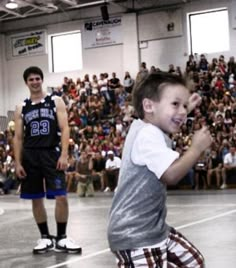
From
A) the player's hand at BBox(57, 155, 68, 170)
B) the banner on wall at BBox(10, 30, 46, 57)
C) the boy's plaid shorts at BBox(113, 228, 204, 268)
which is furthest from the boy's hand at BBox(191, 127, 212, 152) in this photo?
the banner on wall at BBox(10, 30, 46, 57)

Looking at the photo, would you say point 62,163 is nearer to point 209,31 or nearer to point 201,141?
point 201,141

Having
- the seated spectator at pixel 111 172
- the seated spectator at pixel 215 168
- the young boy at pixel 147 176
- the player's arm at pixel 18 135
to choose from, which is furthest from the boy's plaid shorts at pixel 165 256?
the seated spectator at pixel 111 172

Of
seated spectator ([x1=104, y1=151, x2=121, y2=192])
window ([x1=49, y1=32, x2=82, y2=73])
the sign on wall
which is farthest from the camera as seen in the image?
window ([x1=49, y1=32, x2=82, y2=73])

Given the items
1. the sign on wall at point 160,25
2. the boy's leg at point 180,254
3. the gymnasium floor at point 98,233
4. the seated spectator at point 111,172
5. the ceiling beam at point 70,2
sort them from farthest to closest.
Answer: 1. the ceiling beam at point 70,2
2. the sign on wall at point 160,25
3. the seated spectator at point 111,172
4. the gymnasium floor at point 98,233
5. the boy's leg at point 180,254

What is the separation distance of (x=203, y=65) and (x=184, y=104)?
2100cm

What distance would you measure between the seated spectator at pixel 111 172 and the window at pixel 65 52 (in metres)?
10.5

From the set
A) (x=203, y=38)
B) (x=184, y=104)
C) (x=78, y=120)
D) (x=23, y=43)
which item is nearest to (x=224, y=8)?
(x=203, y=38)

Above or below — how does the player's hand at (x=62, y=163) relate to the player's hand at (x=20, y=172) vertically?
above

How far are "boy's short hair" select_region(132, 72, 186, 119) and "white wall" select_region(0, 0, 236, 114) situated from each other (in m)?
22.0

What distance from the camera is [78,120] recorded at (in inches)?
945

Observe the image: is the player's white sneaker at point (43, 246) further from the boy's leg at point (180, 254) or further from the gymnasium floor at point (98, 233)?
the boy's leg at point (180, 254)

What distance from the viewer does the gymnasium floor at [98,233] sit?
5.84 meters

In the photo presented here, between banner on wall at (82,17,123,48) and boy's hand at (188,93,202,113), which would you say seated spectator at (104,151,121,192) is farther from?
boy's hand at (188,93,202,113)

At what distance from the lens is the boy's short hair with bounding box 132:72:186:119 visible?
2881 mm
